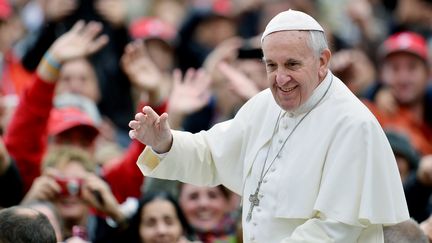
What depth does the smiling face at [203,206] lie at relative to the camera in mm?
8250

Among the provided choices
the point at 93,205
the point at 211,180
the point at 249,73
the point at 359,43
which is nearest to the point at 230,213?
the point at 93,205

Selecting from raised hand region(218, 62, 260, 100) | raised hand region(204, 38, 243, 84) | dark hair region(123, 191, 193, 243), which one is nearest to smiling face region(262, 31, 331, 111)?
dark hair region(123, 191, 193, 243)

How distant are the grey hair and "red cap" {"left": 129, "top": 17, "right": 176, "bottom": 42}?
5.89 meters

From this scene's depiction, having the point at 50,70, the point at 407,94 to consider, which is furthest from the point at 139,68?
the point at 407,94

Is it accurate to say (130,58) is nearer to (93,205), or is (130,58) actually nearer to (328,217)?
(93,205)

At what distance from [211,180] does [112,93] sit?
545cm

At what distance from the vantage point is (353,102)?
5.54 metres

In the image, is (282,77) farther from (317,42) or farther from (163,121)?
(163,121)

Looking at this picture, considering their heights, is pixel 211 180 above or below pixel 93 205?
above

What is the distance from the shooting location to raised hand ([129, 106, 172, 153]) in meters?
5.57

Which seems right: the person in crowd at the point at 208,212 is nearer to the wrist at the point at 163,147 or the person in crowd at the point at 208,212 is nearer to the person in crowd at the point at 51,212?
the person in crowd at the point at 51,212

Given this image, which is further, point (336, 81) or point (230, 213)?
point (230, 213)

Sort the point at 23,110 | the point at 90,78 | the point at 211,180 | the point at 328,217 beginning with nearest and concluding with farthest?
1. the point at 328,217
2. the point at 211,180
3. the point at 23,110
4. the point at 90,78

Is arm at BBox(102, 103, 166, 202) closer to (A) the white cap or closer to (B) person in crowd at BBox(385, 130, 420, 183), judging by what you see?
(B) person in crowd at BBox(385, 130, 420, 183)
